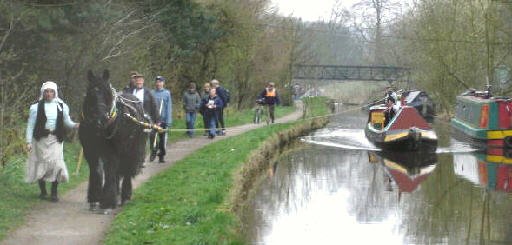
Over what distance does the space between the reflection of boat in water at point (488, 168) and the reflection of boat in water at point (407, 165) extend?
77cm

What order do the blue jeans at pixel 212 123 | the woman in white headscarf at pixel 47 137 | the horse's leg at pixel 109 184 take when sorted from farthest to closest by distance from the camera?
1. the blue jeans at pixel 212 123
2. the woman in white headscarf at pixel 47 137
3. the horse's leg at pixel 109 184

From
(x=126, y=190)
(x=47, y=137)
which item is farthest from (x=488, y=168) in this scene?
(x=47, y=137)

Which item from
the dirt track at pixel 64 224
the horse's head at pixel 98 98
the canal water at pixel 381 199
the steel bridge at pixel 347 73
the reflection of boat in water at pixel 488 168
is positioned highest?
the steel bridge at pixel 347 73

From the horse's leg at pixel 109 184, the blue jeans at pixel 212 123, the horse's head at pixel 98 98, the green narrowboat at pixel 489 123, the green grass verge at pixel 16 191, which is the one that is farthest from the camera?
the green narrowboat at pixel 489 123

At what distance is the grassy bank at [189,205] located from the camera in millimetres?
9109

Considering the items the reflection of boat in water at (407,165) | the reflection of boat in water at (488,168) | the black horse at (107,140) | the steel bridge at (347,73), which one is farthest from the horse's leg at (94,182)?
the steel bridge at (347,73)

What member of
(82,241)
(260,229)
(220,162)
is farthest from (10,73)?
(82,241)

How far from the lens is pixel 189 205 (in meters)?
11.1

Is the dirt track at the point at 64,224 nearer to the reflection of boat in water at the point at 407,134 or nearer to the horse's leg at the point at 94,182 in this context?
the horse's leg at the point at 94,182

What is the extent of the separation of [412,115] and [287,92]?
27.5 metres

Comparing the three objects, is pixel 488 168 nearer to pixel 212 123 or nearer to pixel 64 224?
pixel 212 123

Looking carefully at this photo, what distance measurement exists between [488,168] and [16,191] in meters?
13.0

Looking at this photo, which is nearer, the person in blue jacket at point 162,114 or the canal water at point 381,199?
the canal water at point 381,199

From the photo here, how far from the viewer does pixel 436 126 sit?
123ft
